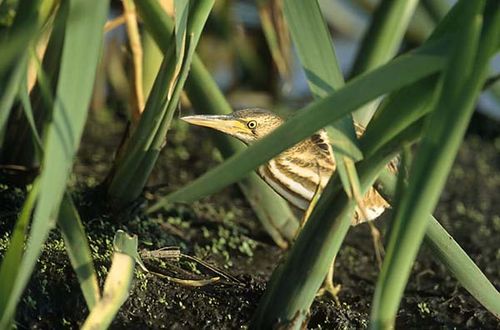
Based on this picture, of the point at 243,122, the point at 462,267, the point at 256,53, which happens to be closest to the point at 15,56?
the point at 462,267

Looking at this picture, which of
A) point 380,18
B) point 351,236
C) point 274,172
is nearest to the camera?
point 274,172

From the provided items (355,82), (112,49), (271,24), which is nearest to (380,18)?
(271,24)

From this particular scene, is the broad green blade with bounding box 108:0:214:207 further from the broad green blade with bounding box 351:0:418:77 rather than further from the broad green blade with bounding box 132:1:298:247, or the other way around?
the broad green blade with bounding box 351:0:418:77

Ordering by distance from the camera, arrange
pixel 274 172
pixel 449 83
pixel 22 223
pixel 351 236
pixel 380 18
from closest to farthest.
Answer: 1. pixel 449 83
2. pixel 22 223
3. pixel 274 172
4. pixel 380 18
5. pixel 351 236

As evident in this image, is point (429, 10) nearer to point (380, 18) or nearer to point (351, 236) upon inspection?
point (380, 18)

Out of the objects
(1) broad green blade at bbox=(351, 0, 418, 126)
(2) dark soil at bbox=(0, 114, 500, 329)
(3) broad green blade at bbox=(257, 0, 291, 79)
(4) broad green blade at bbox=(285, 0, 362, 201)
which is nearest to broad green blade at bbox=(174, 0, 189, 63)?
(4) broad green blade at bbox=(285, 0, 362, 201)

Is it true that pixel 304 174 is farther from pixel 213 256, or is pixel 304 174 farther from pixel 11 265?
pixel 11 265

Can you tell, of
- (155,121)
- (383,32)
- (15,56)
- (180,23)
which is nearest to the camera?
(15,56)

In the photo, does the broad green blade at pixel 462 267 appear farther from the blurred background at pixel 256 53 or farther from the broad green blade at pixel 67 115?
the blurred background at pixel 256 53
